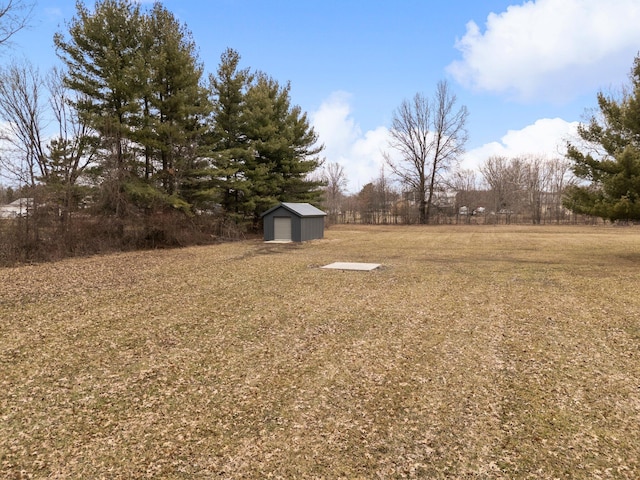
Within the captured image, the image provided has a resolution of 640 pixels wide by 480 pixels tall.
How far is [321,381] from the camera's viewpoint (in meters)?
4.02

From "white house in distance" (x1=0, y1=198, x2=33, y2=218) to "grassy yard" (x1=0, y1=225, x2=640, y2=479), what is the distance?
18.1 ft

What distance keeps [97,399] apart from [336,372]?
96.9 inches

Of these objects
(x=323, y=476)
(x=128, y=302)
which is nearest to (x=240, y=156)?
(x=128, y=302)

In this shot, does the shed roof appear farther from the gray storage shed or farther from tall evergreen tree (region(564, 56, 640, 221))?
tall evergreen tree (region(564, 56, 640, 221))

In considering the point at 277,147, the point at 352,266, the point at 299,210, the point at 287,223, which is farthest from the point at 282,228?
the point at 352,266

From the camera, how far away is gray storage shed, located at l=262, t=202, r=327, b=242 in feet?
63.7

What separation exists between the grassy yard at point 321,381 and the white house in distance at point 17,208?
18.1ft

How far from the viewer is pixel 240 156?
22.0m

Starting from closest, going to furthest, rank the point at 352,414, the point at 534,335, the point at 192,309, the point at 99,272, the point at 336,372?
1. the point at 352,414
2. the point at 336,372
3. the point at 534,335
4. the point at 192,309
5. the point at 99,272

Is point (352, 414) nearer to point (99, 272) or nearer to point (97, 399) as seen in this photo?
point (97, 399)

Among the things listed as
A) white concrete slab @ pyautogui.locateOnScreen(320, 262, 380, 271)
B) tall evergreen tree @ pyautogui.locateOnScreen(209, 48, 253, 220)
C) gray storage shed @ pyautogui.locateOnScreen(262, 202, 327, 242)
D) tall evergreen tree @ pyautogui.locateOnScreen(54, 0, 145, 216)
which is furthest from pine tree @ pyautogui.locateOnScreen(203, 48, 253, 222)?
white concrete slab @ pyautogui.locateOnScreen(320, 262, 380, 271)

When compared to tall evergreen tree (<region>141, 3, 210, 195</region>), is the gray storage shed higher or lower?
lower

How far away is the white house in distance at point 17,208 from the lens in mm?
12648

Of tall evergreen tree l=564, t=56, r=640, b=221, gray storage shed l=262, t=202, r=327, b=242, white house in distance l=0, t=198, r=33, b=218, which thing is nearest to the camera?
tall evergreen tree l=564, t=56, r=640, b=221
